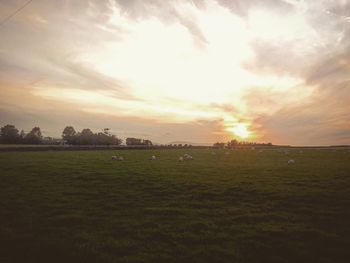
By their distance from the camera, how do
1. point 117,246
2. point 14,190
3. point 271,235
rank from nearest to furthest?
point 117,246 < point 271,235 < point 14,190

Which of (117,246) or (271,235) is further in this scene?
(271,235)

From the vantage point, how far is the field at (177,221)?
35.6 feet

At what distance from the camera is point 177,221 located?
1425 cm

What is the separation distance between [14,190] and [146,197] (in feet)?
34.8

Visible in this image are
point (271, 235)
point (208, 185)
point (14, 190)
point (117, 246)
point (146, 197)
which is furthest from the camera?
point (208, 185)

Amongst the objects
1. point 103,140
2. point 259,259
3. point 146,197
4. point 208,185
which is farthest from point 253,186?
point 103,140

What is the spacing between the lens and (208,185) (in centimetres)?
2297

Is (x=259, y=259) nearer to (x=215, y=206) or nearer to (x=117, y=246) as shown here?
(x=117, y=246)

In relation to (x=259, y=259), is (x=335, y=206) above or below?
above

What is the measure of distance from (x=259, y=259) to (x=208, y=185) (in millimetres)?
12626

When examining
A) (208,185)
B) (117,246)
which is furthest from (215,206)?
(117,246)

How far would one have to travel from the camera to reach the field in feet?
35.6

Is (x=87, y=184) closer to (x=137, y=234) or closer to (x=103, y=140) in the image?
(x=137, y=234)

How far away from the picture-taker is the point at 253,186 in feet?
72.5
